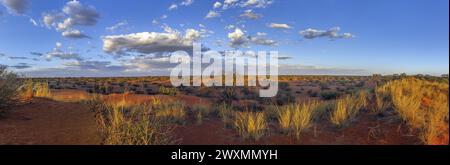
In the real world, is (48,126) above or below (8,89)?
below

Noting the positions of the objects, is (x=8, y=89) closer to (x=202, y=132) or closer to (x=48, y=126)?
(x=48, y=126)

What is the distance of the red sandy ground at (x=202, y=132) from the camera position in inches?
313

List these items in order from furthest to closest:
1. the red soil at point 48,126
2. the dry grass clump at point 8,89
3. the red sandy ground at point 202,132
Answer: the dry grass clump at point 8,89, the red sandy ground at point 202,132, the red soil at point 48,126

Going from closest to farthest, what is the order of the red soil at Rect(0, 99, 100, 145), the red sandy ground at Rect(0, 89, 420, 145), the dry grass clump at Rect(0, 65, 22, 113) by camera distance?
the red soil at Rect(0, 99, 100, 145) → the red sandy ground at Rect(0, 89, 420, 145) → the dry grass clump at Rect(0, 65, 22, 113)

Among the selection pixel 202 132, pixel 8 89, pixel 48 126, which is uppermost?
pixel 8 89

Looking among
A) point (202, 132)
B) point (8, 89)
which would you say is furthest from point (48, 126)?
point (202, 132)

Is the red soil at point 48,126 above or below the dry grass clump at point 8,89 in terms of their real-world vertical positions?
below

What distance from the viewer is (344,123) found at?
372 inches

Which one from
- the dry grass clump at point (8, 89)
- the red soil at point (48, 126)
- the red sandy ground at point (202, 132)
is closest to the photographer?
the red soil at point (48, 126)

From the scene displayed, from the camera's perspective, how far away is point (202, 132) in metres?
9.63

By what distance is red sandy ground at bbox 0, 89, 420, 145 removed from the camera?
7938 mm

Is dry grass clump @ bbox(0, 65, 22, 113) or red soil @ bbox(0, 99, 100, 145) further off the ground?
dry grass clump @ bbox(0, 65, 22, 113)

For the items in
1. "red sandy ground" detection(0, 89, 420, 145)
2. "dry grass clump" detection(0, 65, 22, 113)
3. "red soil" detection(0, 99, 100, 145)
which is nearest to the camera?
"red soil" detection(0, 99, 100, 145)
